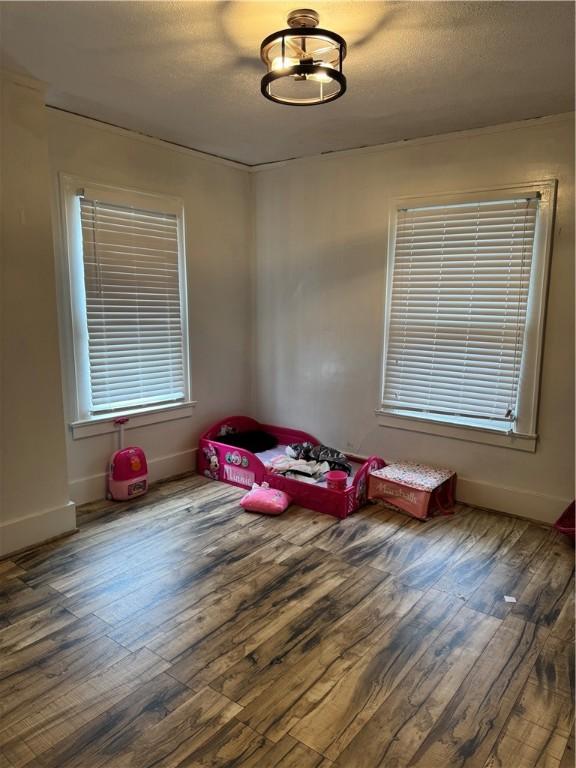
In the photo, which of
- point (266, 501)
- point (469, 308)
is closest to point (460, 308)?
point (469, 308)

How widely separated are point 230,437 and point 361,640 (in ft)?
7.72

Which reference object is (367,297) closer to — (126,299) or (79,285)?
(126,299)

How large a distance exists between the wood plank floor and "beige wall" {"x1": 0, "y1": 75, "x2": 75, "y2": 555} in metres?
0.28

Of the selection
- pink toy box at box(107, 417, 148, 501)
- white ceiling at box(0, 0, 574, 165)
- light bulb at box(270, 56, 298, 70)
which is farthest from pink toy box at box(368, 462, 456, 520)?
light bulb at box(270, 56, 298, 70)

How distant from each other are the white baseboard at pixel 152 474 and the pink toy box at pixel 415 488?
1.52 metres

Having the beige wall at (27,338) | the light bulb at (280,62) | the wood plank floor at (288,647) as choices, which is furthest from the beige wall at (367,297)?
the beige wall at (27,338)

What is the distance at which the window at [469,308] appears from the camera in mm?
3152

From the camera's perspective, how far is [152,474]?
3.88 meters

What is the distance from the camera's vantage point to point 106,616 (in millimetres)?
2277

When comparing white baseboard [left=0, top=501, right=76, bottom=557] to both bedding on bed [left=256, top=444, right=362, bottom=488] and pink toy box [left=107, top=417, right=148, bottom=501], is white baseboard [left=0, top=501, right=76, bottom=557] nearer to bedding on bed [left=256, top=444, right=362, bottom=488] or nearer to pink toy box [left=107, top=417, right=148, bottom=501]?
pink toy box [left=107, top=417, right=148, bottom=501]

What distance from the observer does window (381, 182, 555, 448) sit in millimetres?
3152

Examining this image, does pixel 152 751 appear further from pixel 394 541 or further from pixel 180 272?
pixel 180 272

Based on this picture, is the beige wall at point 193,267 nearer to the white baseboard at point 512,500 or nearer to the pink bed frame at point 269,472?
the pink bed frame at point 269,472

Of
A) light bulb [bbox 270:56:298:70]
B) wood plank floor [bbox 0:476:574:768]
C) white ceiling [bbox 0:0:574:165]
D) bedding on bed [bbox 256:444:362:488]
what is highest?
white ceiling [bbox 0:0:574:165]
